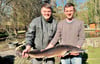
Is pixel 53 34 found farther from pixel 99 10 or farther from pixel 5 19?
pixel 99 10

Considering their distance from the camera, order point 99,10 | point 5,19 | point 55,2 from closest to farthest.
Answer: point 5,19, point 55,2, point 99,10

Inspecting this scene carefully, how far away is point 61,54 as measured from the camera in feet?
9.21

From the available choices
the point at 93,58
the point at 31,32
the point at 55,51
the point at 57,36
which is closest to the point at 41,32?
the point at 31,32

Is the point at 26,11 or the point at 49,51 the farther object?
the point at 26,11

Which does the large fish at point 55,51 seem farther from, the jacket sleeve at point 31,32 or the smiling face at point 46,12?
the smiling face at point 46,12

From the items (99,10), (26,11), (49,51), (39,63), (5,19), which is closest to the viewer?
(49,51)

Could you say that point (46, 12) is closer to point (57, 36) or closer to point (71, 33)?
point (57, 36)

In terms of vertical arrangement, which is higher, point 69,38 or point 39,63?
point 69,38

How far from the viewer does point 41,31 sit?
2.95 meters

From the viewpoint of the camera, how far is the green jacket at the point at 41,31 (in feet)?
9.66

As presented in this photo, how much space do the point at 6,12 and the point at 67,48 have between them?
14583 mm

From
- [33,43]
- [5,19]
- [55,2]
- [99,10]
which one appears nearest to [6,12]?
[5,19]

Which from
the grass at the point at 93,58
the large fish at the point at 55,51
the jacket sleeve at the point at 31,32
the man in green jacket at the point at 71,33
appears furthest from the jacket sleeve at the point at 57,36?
the grass at the point at 93,58

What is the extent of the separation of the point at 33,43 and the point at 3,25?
14811 millimetres
